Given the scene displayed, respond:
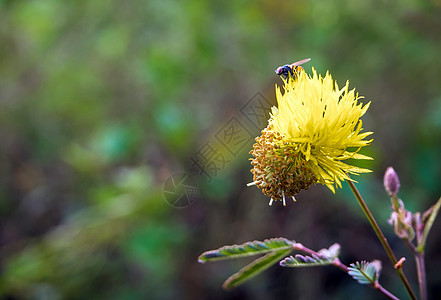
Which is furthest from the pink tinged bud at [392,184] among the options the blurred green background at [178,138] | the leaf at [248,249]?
the blurred green background at [178,138]

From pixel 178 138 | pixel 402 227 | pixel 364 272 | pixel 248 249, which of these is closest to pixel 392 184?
pixel 402 227

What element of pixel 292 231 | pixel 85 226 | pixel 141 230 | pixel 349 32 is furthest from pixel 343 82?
pixel 85 226

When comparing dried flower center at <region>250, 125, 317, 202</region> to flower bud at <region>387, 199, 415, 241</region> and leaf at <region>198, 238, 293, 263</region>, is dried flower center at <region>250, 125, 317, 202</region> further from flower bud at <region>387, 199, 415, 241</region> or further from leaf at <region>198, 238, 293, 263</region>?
flower bud at <region>387, 199, 415, 241</region>

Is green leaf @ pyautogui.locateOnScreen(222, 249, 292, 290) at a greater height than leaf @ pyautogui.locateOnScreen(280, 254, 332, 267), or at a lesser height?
greater

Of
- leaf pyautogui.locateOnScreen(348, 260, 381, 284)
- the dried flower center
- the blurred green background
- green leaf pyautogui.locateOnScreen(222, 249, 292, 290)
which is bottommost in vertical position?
leaf pyautogui.locateOnScreen(348, 260, 381, 284)

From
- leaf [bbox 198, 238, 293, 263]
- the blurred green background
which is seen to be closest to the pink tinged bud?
leaf [bbox 198, 238, 293, 263]

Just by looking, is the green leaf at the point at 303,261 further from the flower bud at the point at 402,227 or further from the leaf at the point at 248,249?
the flower bud at the point at 402,227

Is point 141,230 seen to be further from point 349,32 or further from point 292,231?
point 349,32

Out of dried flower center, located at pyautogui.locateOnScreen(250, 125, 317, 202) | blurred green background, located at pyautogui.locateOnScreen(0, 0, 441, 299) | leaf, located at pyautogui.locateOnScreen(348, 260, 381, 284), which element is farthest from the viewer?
blurred green background, located at pyautogui.locateOnScreen(0, 0, 441, 299)
